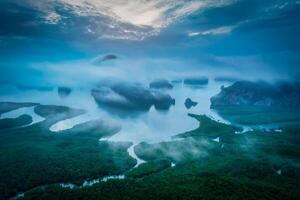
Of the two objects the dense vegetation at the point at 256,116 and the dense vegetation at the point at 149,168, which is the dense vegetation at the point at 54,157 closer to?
the dense vegetation at the point at 149,168

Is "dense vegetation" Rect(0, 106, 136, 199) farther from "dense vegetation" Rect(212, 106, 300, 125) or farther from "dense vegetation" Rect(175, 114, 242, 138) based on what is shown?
"dense vegetation" Rect(212, 106, 300, 125)

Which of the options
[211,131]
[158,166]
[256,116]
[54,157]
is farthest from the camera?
[256,116]

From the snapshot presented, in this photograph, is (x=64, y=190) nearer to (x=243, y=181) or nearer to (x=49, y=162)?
(x=49, y=162)

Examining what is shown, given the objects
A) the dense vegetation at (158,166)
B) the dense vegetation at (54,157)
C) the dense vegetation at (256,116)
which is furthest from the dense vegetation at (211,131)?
the dense vegetation at (54,157)

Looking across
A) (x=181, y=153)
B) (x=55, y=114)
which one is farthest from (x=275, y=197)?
(x=55, y=114)

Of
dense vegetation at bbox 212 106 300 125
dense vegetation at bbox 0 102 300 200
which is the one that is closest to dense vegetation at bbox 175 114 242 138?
dense vegetation at bbox 0 102 300 200

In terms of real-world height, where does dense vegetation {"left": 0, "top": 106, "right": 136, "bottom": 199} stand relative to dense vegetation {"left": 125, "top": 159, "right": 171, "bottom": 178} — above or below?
above

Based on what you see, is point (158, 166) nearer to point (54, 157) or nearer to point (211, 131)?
point (54, 157)

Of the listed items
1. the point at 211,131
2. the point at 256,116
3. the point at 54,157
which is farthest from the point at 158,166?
the point at 256,116
